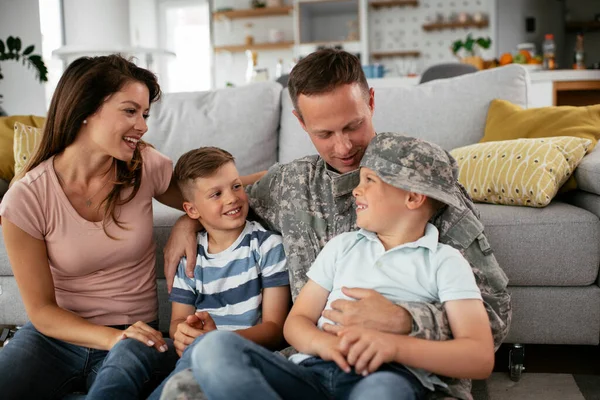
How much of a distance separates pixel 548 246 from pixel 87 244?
1.28 m

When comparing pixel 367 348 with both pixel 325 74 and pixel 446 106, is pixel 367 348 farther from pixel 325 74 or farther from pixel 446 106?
pixel 446 106

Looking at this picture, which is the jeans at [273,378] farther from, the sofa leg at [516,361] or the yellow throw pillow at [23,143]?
the yellow throw pillow at [23,143]

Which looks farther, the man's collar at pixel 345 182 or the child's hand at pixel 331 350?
the man's collar at pixel 345 182

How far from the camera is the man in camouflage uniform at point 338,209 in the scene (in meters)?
1.08

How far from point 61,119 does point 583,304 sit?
1530 mm

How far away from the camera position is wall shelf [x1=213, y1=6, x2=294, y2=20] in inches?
301

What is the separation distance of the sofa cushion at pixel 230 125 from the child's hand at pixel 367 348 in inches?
58.9

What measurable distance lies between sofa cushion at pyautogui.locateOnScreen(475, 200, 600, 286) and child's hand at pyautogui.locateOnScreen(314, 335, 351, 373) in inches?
32.6

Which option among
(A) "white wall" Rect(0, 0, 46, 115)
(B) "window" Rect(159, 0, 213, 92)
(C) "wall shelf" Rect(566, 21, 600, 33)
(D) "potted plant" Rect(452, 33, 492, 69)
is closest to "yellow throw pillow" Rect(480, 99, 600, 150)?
(D) "potted plant" Rect(452, 33, 492, 69)

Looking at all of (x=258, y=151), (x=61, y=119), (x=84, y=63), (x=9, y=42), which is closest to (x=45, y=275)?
(x=61, y=119)

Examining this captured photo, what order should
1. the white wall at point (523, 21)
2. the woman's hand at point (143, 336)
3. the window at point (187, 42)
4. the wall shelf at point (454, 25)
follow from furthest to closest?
the window at point (187, 42) < the wall shelf at point (454, 25) < the white wall at point (523, 21) < the woman's hand at point (143, 336)

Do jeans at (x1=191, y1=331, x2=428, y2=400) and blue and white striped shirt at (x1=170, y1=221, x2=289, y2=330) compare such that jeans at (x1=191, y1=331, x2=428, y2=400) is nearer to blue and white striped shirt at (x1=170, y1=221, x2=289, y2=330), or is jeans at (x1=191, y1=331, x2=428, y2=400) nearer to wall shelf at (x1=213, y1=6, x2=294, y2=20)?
blue and white striped shirt at (x1=170, y1=221, x2=289, y2=330)

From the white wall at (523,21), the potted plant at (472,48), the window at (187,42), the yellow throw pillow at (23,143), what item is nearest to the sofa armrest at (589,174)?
the yellow throw pillow at (23,143)

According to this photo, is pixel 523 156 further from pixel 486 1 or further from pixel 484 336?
pixel 486 1
